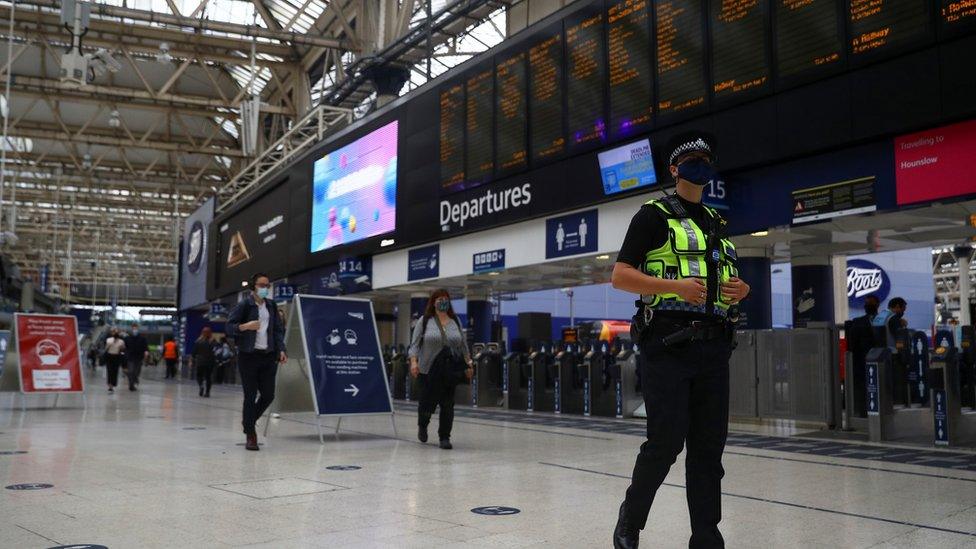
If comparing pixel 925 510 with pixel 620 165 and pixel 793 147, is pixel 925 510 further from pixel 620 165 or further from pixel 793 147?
pixel 620 165

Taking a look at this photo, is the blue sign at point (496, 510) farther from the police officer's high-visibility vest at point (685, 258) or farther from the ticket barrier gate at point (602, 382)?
the ticket barrier gate at point (602, 382)

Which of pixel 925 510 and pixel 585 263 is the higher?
pixel 585 263

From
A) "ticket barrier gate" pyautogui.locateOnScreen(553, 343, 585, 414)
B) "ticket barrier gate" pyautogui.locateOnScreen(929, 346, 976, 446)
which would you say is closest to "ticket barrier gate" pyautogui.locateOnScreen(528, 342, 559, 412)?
"ticket barrier gate" pyautogui.locateOnScreen(553, 343, 585, 414)

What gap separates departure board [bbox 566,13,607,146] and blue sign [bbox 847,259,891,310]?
16.1 metres

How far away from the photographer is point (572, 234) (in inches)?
472

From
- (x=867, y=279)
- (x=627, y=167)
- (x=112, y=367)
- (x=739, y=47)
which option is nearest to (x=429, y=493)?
(x=739, y=47)

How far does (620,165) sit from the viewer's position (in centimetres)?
1062

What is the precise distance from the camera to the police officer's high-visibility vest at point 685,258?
285 centimetres

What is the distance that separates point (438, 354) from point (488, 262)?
6.59 metres

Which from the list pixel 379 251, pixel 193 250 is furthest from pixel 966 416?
pixel 193 250

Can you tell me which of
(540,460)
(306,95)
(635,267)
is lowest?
(540,460)

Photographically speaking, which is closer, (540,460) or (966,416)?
(540,460)

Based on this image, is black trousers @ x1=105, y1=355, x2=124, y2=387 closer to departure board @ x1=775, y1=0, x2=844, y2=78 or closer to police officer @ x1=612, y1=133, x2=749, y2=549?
departure board @ x1=775, y1=0, x2=844, y2=78

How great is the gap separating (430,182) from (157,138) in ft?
77.8
